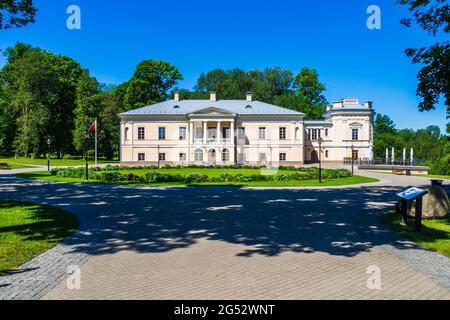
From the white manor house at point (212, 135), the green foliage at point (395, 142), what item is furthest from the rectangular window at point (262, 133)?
the green foliage at point (395, 142)

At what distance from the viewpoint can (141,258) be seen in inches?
258

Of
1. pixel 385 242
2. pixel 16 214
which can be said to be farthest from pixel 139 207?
pixel 385 242

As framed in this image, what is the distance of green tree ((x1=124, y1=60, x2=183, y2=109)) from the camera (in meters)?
61.1

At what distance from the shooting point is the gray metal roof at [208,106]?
47844 mm

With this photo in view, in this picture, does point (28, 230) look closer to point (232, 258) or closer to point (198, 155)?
point (232, 258)

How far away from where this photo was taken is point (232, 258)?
659 centimetres

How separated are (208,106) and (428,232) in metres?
40.9

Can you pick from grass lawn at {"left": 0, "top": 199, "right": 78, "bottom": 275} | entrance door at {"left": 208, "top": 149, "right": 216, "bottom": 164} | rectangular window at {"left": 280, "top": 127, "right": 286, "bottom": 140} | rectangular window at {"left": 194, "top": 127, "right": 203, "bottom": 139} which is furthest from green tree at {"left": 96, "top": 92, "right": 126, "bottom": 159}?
grass lawn at {"left": 0, "top": 199, "right": 78, "bottom": 275}

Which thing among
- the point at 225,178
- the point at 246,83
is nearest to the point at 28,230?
the point at 225,178

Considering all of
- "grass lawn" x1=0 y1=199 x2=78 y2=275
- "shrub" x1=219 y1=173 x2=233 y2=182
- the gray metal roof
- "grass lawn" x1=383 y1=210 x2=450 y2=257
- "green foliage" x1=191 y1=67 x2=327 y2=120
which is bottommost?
"grass lawn" x1=383 y1=210 x2=450 y2=257

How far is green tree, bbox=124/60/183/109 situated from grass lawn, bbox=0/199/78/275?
1985 inches

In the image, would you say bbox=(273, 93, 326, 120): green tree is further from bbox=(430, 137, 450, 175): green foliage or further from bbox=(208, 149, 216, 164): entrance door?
bbox=(430, 137, 450, 175): green foliage

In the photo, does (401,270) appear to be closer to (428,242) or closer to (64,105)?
(428,242)
